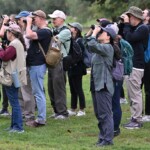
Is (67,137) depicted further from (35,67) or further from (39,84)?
(35,67)

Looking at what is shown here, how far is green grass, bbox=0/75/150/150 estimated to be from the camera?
7.62 m

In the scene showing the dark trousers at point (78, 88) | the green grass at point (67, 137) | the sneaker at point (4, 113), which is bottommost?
the sneaker at point (4, 113)

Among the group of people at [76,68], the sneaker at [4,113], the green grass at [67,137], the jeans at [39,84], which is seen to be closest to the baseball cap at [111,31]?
the group of people at [76,68]

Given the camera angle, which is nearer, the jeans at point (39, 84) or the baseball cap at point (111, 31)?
the baseball cap at point (111, 31)

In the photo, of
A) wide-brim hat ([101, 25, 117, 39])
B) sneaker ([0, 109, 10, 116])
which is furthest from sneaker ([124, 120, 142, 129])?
sneaker ([0, 109, 10, 116])

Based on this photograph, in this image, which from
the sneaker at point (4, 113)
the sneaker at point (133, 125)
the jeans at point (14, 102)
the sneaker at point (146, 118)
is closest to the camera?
the jeans at point (14, 102)

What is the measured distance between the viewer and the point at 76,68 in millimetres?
10680

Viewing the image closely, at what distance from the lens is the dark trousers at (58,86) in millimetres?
10289

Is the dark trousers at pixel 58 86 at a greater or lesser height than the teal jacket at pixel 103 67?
lesser

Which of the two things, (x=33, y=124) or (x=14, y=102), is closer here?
(x=14, y=102)

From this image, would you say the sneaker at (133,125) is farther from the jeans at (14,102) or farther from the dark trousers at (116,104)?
the jeans at (14,102)

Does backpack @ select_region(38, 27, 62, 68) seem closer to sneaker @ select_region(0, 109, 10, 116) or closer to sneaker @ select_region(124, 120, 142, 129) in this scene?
sneaker @ select_region(124, 120, 142, 129)

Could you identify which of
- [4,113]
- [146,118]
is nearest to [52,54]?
[146,118]

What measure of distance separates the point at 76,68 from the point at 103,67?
305cm
